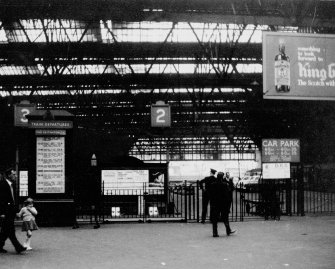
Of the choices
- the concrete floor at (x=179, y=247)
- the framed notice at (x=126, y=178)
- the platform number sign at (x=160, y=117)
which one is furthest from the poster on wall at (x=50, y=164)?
the framed notice at (x=126, y=178)

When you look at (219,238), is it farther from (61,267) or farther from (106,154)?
(106,154)

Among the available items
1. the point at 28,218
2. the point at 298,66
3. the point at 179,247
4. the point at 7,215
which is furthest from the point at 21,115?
the point at 298,66

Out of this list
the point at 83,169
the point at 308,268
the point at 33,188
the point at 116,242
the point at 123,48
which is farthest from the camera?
the point at 83,169

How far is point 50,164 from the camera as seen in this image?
695 inches

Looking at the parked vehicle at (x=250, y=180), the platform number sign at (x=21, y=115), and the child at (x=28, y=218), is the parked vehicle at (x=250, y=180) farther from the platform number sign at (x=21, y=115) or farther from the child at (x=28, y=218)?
the child at (x=28, y=218)

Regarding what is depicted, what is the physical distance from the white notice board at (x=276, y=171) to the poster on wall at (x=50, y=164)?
802cm

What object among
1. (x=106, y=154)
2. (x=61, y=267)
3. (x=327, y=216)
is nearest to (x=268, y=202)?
(x=327, y=216)

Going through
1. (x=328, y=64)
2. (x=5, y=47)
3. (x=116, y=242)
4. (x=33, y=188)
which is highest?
(x=5, y=47)

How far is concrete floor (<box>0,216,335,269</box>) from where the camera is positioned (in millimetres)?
10297

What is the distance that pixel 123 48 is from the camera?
28.4 m

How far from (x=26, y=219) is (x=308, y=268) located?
6121 mm

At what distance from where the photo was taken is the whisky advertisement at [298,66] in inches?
556

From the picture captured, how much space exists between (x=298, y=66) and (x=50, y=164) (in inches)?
331

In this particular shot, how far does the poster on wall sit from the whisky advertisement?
716 cm
